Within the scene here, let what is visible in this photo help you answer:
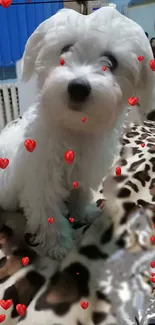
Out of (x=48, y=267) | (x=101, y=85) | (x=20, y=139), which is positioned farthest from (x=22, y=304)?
(x=101, y=85)

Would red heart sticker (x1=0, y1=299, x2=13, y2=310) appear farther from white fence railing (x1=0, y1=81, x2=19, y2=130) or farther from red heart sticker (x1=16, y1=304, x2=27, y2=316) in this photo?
white fence railing (x1=0, y1=81, x2=19, y2=130)

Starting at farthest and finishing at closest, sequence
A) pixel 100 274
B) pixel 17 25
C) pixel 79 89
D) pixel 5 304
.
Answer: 1. pixel 17 25
2. pixel 100 274
3. pixel 5 304
4. pixel 79 89

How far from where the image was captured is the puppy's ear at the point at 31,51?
3.02 feet

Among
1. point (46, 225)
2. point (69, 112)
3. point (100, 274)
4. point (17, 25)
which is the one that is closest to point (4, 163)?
point (46, 225)

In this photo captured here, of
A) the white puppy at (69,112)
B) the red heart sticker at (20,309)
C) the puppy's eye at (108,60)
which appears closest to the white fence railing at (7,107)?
the white puppy at (69,112)

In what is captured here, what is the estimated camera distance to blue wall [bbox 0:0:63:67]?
1085mm

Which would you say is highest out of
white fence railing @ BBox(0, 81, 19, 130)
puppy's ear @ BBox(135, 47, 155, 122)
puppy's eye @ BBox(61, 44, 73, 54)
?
puppy's eye @ BBox(61, 44, 73, 54)

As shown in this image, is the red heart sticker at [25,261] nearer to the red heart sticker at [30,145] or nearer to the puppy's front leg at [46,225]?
the puppy's front leg at [46,225]

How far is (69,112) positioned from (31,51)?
0.85 ft

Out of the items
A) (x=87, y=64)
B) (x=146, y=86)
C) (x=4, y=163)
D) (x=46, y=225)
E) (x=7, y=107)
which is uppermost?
(x=87, y=64)

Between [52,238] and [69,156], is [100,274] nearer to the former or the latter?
[52,238]

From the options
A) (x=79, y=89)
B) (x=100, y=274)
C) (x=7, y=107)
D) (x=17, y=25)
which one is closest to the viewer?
(x=79, y=89)

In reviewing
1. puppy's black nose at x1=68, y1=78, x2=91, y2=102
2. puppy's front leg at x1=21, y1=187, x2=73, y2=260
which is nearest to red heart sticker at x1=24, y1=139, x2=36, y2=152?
puppy's front leg at x1=21, y1=187, x2=73, y2=260

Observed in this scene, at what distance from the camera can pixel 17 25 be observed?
4.44 ft
